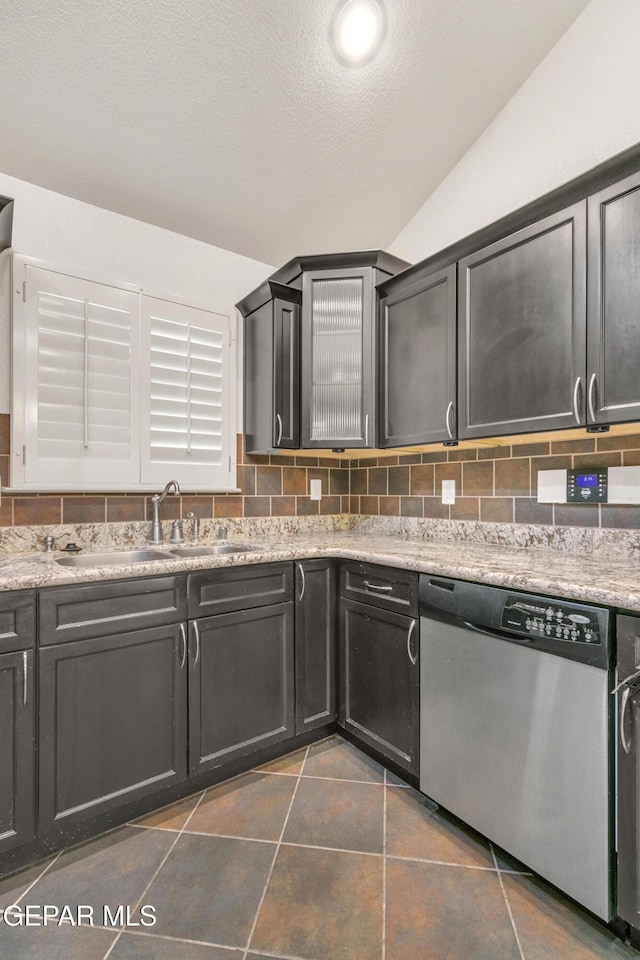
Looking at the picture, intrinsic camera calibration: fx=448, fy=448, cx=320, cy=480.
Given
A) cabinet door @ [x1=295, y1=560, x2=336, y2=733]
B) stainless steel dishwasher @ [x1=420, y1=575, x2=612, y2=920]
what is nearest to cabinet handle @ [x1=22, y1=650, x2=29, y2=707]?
cabinet door @ [x1=295, y1=560, x2=336, y2=733]

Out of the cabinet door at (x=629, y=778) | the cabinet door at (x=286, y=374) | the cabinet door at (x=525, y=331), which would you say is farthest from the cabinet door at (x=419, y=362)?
the cabinet door at (x=629, y=778)

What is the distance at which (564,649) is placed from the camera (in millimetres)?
1271

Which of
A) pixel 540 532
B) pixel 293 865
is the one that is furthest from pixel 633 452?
pixel 293 865

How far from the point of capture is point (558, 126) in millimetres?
1979

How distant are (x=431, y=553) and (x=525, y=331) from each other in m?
0.96

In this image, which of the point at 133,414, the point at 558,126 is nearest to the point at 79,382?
the point at 133,414

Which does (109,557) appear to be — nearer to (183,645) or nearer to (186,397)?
(183,645)

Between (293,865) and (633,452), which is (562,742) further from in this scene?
(633,452)

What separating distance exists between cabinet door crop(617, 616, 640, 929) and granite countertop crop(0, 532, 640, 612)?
0.35 ft

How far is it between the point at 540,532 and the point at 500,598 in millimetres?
711

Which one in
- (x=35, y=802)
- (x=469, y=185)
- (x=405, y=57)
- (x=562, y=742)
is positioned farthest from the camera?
(x=469, y=185)

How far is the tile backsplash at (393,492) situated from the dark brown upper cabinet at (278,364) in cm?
34

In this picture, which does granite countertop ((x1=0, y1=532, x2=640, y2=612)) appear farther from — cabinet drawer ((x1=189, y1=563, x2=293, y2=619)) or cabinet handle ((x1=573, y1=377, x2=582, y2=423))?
cabinet handle ((x1=573, y1=377, x2=582, y2=423))

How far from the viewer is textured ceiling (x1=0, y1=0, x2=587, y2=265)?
1641 millimetres
